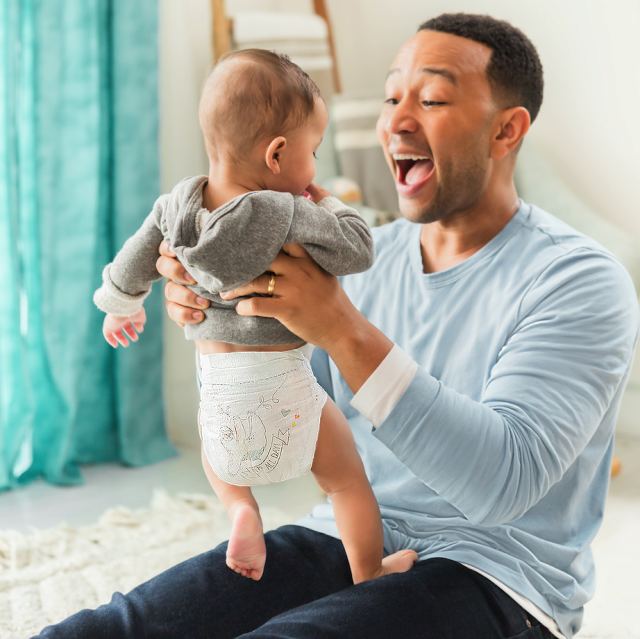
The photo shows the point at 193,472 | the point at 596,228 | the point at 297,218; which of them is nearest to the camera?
the point at 297,218

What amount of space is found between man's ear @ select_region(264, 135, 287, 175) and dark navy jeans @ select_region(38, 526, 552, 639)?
0.60m

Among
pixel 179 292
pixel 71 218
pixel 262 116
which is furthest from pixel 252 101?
pixel 71 218

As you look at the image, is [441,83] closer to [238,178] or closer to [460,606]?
[238,178]

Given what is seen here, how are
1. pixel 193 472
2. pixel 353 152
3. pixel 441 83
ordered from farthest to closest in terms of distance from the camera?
pixel 353 152
pixel 193 472
pixel 441 83

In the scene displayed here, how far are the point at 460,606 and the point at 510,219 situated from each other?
663 mm

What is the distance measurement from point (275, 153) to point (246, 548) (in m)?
0.57

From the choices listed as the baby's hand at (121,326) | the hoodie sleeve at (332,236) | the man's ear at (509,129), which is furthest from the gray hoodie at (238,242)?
the man's ear at (509,129)

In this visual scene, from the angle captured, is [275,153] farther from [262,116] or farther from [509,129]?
[509,129]

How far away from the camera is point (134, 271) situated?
0.99 m

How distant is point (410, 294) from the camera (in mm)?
1199

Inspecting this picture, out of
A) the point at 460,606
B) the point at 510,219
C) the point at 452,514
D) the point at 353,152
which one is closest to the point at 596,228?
the point at 353,152

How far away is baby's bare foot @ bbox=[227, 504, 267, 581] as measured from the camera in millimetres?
958

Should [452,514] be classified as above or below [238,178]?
below

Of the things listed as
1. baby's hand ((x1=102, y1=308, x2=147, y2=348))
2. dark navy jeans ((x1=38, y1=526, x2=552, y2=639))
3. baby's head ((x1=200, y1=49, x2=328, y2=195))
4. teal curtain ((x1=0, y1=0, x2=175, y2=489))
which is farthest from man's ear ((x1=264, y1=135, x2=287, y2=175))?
teal curtain ((x1=0, y1=0, x2=175, y2=489))
